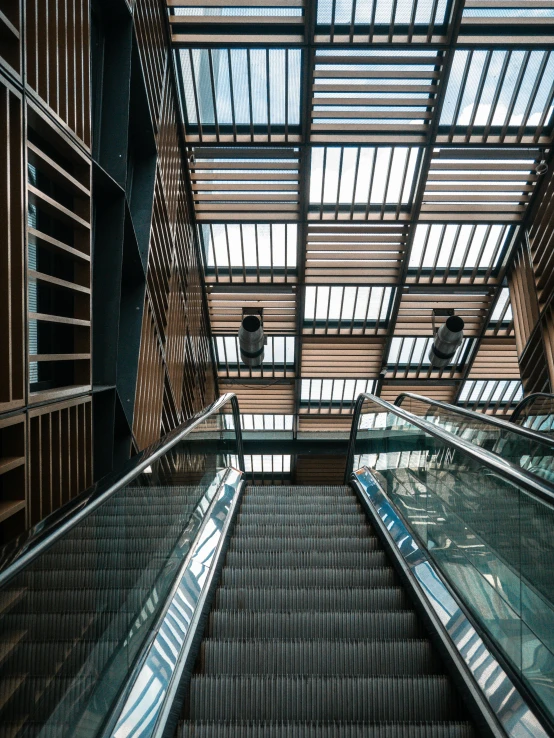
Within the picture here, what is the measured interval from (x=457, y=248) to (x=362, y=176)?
2449 mm

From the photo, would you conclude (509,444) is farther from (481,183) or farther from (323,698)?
(481,183)

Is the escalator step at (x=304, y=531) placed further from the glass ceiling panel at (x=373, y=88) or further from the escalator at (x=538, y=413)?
the glass ceiling panel at (x=373, y=88)

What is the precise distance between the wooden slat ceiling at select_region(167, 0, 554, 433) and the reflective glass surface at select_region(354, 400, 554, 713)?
6.46 meters

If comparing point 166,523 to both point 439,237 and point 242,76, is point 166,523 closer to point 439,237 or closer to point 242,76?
point 242,76

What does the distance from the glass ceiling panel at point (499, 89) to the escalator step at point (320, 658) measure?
8068mm

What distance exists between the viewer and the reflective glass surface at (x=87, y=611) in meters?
1.43

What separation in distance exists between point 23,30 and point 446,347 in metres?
8.47

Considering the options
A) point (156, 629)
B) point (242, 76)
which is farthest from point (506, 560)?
point (242, 76)

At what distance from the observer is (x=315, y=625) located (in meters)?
2.88

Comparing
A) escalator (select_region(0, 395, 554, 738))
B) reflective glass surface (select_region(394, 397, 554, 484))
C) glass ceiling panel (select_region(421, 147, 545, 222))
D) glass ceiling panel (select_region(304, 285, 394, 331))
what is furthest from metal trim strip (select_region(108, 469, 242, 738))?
glass ceiling panel (select_region(304, 285, 394, 331))

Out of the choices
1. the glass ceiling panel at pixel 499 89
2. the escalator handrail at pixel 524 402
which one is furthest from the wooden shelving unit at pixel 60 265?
the glass ceiling panel at pixel 499 89

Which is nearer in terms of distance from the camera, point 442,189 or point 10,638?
point 10,638

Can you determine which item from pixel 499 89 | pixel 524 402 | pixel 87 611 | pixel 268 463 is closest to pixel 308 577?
pixel 87 611

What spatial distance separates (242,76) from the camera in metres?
8.69
